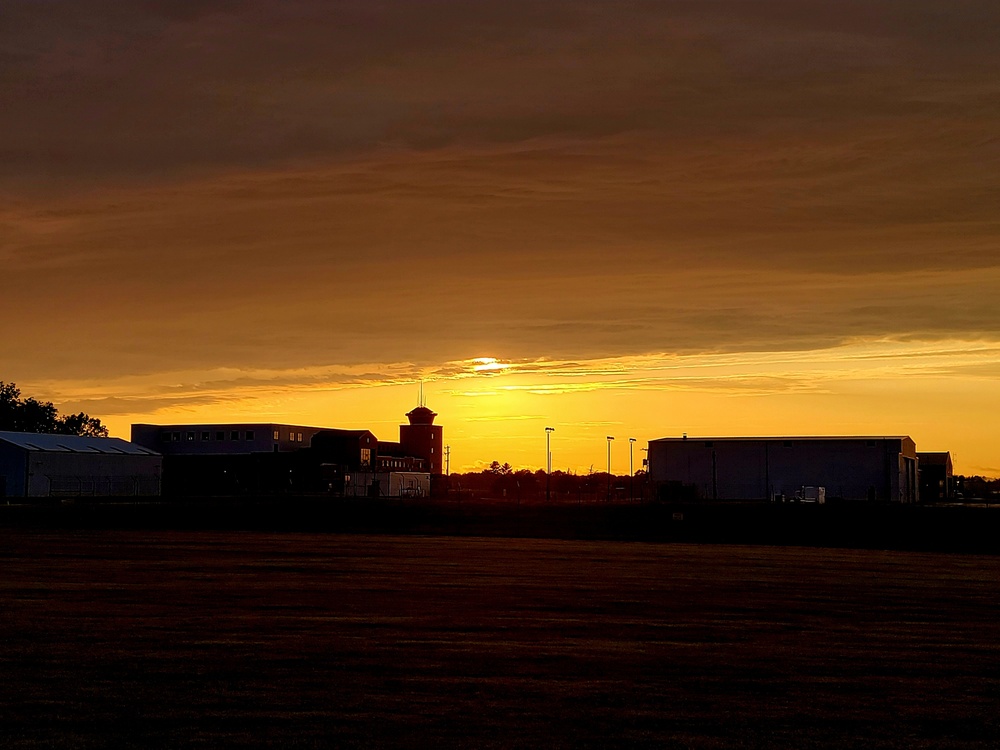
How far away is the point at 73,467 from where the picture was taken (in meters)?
112

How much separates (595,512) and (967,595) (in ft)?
132

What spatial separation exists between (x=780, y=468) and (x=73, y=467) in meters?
69.9

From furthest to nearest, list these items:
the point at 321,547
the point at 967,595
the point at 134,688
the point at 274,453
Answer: the point at 274,453, the point at 321,547, the point at 967,595, the point at 134,688

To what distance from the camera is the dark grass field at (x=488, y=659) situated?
1032 centimetres

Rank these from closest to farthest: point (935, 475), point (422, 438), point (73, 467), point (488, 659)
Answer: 1. point (488, 659)
2. point (73, 467)
3. point (935, 475)
4. point (422, 438)

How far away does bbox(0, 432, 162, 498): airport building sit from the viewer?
347 ft

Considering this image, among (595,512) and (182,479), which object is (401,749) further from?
(182,479)

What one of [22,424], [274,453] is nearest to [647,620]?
[274,453]

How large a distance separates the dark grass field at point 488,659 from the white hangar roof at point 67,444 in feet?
283

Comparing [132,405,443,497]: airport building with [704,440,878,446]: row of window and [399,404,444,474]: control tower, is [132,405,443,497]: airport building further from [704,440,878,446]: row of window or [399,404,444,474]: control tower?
[704,440,878,446]: row of window

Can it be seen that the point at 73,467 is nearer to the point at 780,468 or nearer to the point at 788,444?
the point at 780,468

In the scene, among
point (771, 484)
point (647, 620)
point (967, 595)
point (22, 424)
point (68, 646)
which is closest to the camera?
point (68, 646)

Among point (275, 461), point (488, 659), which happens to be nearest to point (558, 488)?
point (275, 461)

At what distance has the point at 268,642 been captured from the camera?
1534 centimetres
